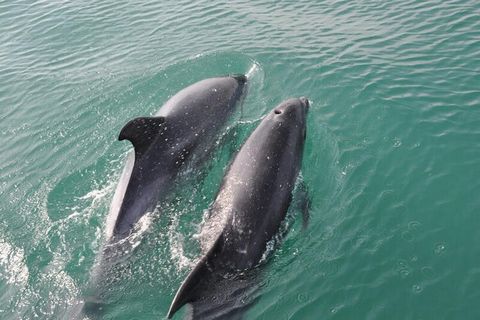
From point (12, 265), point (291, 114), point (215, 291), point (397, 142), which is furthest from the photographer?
point (397, 142)

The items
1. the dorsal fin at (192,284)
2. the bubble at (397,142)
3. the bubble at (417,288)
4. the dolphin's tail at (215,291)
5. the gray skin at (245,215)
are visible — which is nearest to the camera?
the dorsal fin at (192,284)

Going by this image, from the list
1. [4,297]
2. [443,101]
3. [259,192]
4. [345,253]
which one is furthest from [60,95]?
[443,101]

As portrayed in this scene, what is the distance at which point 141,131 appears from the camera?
11602mm

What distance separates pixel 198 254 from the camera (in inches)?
426

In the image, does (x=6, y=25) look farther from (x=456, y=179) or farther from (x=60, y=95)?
(x=456, y=179)

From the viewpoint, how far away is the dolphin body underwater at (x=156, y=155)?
1096 cm

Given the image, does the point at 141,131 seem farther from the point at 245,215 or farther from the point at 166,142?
the point at 245,215

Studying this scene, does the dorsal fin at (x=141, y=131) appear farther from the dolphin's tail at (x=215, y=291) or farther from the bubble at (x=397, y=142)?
the bubble at (x=397, y=142)

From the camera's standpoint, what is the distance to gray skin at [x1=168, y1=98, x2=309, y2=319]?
358 inches

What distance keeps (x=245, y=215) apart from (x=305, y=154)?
4.21 meters

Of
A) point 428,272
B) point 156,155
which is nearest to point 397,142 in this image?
point 428,272

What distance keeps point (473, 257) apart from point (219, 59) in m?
13.0

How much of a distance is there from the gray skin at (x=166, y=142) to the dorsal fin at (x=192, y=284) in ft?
9.78

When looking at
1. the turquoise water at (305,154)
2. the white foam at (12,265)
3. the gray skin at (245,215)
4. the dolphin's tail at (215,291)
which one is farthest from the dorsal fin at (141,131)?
the white foam at (12,265)
